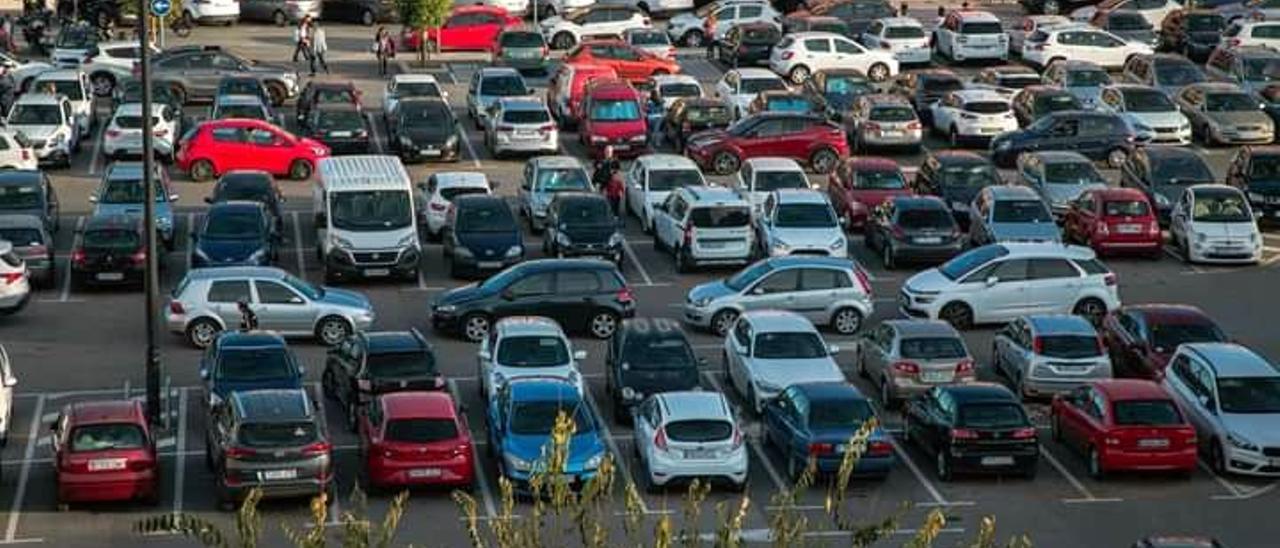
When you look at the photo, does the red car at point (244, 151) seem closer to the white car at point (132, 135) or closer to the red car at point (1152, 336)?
the white car at point (132, 135)

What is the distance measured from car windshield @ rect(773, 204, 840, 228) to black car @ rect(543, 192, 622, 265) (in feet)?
9.55

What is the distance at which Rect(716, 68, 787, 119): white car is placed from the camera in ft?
194

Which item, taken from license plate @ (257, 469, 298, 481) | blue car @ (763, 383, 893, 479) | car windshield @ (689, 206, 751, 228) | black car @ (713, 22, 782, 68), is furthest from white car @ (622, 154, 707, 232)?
license plate @ (257, 469, 298, 481)

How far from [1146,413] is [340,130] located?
2487 centimetres

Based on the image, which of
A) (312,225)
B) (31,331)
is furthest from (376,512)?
(312,225)

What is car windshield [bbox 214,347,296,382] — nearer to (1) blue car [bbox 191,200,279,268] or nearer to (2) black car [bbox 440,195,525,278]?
(1) blue car [bbox 191,200,279,268]

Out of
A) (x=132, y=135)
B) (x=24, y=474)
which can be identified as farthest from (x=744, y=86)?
(x=24, y=474)

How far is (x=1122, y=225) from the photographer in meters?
47.1

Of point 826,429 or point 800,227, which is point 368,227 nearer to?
point 800,227

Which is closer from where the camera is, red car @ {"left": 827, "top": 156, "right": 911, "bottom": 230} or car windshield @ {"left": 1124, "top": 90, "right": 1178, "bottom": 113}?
red car @ {"left": 827, "top": 156, "right": 911, "bottom": 230}

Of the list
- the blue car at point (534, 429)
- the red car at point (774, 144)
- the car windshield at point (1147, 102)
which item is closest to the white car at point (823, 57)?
the car windshield at point (1147, 102)

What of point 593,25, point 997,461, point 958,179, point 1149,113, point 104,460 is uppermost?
point 1149,113

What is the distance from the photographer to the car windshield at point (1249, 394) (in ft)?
115

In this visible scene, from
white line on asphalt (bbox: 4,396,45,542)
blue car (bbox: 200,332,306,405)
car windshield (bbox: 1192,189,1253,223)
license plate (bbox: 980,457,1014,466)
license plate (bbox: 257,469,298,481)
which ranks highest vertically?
car windshield (bbox: 1192,189,1253,223)
